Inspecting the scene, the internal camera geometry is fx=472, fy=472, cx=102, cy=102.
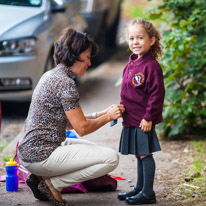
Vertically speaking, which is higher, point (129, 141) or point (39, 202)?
point (129, 141)

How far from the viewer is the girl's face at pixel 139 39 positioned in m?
3.68

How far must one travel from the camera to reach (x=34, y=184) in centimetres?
374

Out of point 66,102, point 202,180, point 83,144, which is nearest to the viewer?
point 66,102

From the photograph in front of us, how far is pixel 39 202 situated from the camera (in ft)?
12.5

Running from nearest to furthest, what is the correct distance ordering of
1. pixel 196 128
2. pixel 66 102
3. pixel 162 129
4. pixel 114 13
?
1. pixel 66 102
2. pixel 162 129
3. pixel 196 128
4. pixel 114 13

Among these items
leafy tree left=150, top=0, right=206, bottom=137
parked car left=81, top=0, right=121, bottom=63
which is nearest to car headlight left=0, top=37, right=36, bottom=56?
leafy tree left=150, top=0, right=206, bottom=137

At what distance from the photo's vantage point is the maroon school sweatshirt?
3.60 m

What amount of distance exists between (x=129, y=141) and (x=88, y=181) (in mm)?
572

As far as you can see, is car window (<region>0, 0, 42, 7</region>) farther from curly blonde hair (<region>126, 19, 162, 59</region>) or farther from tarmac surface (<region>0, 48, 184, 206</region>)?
curly blonde hair (<region>126, 19, 162, 59</region>)

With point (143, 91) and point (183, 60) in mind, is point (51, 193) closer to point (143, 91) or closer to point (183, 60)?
point (143, 91)

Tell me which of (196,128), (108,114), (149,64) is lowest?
(196,128)

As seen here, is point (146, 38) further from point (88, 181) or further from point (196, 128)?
point (196, 128)

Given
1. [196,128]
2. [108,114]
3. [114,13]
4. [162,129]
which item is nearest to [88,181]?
[108,114]

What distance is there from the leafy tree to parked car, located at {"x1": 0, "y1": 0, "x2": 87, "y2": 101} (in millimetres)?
1886
